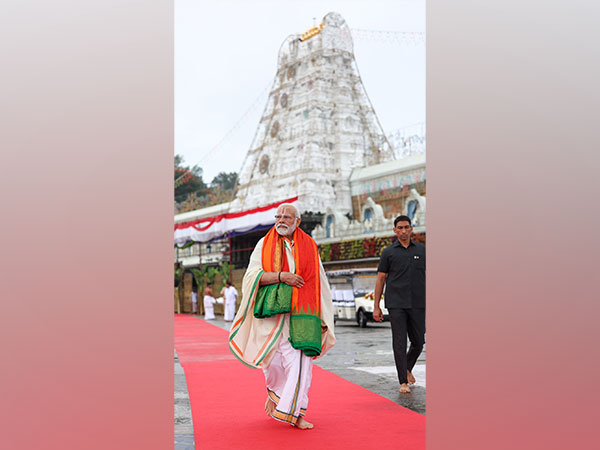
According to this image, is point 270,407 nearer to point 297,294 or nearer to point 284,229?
point 297,294

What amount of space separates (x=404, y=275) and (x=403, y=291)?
153mm

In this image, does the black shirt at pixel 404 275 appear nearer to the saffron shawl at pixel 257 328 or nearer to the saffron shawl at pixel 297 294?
the saffron shawl at pixel 257 328

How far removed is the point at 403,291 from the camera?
6332 mm

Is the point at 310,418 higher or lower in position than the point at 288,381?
lower

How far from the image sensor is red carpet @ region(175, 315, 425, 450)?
4.41 m

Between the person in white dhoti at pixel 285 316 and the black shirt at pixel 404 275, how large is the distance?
A: 4.15 feet

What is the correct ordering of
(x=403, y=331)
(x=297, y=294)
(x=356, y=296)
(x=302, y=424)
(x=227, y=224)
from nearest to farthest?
(x=302, y=424)
(x=297, y=294)
(x=403, y=331)
(x=356, y=296)
(x=227, y=224)

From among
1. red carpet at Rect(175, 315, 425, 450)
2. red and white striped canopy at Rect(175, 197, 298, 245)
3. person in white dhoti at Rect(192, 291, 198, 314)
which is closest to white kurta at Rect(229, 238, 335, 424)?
red carpet at Rect(175, 315, 425, 450)

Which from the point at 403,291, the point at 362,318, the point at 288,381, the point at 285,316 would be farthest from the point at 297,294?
the point at 362,318

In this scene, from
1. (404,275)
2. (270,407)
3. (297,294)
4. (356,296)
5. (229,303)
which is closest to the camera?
(297,294)

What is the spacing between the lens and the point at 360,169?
30.2 m

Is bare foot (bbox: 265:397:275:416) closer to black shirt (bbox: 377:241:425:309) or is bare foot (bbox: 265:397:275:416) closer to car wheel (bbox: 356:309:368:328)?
black shirt (bbox: 377:241:425:309)
